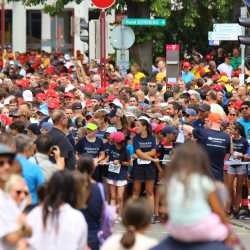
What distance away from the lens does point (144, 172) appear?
18.4m

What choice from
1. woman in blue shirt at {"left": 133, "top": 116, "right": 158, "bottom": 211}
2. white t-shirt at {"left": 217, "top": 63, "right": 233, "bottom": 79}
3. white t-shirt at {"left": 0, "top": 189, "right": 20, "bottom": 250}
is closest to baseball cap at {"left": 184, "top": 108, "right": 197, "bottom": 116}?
woman in blue shirt at {"left": 133, "top": 116, "right": 158, "bottom": 211}

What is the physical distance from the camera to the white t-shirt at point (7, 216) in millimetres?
8586

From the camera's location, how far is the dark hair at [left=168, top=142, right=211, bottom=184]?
7078 mm

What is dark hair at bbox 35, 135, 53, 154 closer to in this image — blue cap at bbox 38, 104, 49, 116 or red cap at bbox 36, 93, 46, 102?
blue cap at bbox 38, 104, 49, 116

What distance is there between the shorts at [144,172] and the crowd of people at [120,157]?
0.05ft

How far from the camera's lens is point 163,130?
18562 mm

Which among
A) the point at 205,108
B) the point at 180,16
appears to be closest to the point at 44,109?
the point at 205,108

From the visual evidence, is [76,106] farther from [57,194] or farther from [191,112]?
[57,194]

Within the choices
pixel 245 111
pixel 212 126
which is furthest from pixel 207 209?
pixel 245 111

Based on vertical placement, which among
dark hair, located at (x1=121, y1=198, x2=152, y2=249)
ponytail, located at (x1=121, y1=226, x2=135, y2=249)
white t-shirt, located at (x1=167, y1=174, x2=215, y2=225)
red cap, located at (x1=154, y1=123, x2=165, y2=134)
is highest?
white t-shirt, located at (x1=167, y1=174, x2=215, y2=225)

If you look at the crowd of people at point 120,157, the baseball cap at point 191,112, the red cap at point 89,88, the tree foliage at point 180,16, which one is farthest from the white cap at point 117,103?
the tree foliage at point 180,16

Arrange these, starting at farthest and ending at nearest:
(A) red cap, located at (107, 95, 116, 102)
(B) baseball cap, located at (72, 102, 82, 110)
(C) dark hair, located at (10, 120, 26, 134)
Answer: (A) red cap, located at (107, 95, 116, 102) < (B) baseball cap, located at (72, 102, 82, 110) < (C) dark hair, located at (10, 120, 26, 134)

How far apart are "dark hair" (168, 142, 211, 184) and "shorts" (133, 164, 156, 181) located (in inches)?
436

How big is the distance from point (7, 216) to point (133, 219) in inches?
40.0
